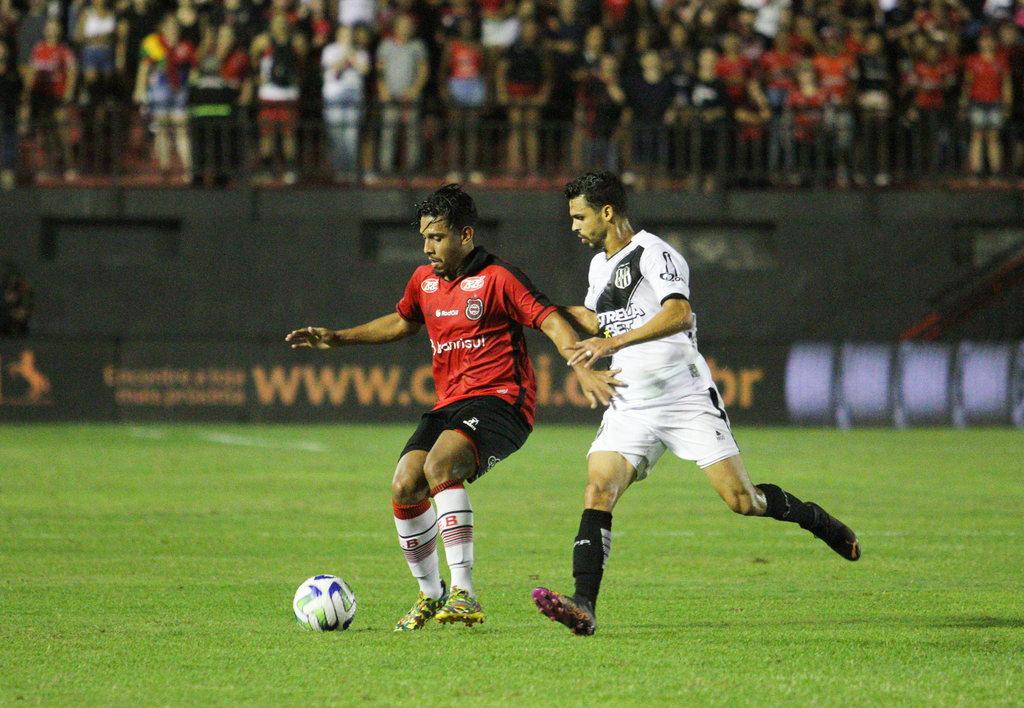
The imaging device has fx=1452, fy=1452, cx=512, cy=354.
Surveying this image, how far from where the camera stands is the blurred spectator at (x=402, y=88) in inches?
818

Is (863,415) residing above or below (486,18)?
below

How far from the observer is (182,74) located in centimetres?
2109

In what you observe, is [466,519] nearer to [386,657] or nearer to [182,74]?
[386,657]

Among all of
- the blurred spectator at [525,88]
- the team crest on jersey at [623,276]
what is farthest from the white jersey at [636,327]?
the blurred spectator at [525,88]

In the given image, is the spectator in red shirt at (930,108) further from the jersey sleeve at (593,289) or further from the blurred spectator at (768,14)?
the jersey sleeve at (593,289)

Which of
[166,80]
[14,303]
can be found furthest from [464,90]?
[14,303]

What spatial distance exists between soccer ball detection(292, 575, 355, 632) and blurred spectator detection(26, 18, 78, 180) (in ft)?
54.1

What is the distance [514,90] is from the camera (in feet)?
68.2

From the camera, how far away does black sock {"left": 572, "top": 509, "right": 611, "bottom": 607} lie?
621 centimetres

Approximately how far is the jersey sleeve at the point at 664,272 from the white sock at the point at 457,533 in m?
1.25

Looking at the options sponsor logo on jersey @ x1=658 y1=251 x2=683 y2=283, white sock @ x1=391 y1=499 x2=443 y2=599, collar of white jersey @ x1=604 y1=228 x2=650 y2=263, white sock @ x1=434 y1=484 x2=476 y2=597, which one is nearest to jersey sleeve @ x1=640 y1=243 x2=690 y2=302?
sponsor logo on jersey @ x1=658 y1=251 x2=683 y2=283

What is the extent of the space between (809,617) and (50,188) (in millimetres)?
17156

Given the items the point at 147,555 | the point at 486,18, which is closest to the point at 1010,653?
the point at 147,555

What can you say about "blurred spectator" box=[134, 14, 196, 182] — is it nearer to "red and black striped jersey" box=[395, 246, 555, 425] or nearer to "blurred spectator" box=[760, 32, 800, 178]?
"blurred spectator" box=[760, 32, 800, 178]
